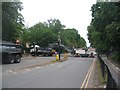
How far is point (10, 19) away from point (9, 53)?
636 inches

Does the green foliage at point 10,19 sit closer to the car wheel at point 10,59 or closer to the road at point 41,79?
the car wheel at point 10,59

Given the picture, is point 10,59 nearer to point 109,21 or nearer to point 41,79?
point 109,21

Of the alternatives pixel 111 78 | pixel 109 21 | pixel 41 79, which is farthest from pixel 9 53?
pixel 111 78

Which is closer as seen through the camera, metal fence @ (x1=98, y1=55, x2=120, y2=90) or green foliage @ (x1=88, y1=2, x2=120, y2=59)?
metal fence @ (x1=98, y1=55, x2=120, y2=90)

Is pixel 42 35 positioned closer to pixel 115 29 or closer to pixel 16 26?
pixel 16 26

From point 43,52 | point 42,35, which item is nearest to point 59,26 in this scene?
point 42,35

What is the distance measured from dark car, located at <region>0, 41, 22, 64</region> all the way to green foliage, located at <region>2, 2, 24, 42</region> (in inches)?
513

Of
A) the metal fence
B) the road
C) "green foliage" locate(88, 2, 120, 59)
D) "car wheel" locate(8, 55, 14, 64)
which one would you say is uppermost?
"green foliage" locate(88, 2, 120, 59)

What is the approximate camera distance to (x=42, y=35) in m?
102

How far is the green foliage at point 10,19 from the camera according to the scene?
51.3 m

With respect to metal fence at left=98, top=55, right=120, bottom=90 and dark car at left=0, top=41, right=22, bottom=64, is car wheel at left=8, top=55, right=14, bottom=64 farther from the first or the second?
metal fence at left=98, top=55, right=120, bottom=90

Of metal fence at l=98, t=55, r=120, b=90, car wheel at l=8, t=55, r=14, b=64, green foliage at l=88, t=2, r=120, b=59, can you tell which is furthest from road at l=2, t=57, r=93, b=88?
car wheel at l=8, t=55, r=14, b=64

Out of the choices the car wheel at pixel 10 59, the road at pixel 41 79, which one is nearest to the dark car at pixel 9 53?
the car wheel at pixel 10 59

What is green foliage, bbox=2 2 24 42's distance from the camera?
51281 millimetres
